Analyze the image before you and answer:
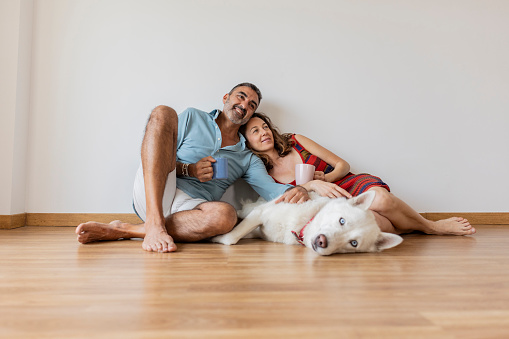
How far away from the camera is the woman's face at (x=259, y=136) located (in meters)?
2.62

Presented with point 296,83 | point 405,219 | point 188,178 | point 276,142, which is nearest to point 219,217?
point 188,178

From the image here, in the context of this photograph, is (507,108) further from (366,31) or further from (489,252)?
(489,252)

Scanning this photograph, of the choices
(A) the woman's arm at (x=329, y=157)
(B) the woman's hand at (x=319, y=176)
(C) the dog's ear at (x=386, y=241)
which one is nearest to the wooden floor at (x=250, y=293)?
(C) the dog's ear at (x=386, y=241)

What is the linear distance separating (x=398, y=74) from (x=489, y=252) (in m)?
1.65

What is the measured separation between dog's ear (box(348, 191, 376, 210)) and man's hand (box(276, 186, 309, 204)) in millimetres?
337

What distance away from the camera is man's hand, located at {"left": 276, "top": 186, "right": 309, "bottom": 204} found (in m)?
2.13

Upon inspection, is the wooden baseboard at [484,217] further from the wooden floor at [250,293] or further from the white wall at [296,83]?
the wooden floor at [250,293]

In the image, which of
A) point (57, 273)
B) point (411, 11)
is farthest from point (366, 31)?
point (57, 273)

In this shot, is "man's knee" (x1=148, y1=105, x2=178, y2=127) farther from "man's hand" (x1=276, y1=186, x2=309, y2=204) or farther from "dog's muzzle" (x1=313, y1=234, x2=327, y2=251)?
"dog's muzzle" (x1=313, y1=234, x2=327, y2=251)

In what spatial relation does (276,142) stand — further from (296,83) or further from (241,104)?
(296,83)

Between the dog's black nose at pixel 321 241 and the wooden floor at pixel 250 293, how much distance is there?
0.07 m

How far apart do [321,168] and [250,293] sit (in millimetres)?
1704

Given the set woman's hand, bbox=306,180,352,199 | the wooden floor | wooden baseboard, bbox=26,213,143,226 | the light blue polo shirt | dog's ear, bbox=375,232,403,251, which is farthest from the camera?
wooden baseboard, bbox=26,213,143,226

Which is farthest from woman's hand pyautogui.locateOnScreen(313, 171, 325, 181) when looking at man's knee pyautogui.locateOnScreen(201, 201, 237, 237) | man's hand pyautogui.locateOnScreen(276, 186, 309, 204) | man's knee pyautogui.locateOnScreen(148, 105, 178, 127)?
man's knee pyautogui.locateOnScreen(148, 105, 178, 127)
